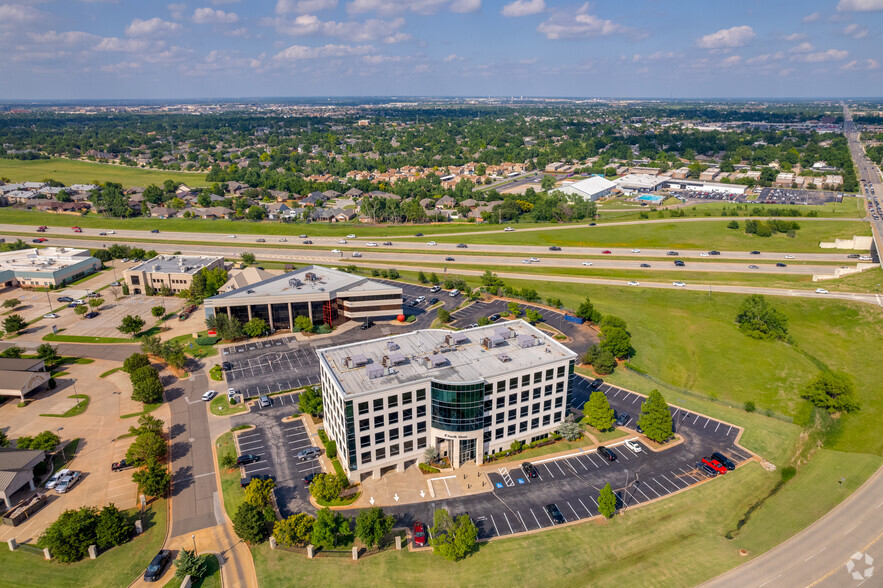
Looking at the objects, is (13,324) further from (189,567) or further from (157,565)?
(189,567)

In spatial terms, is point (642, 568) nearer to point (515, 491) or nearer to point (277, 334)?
point (515, 491)

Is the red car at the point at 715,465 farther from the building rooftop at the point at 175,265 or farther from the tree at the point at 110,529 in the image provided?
the building rooftop at the point at 175,265

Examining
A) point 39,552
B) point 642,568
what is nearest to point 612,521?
point 642,568

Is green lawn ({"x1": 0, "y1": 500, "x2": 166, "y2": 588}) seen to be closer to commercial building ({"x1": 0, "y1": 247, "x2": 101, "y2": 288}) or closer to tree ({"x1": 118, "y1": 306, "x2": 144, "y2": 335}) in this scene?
tree ({"x1": 118, "y1": 306, "x2": 144, "y2": 335})

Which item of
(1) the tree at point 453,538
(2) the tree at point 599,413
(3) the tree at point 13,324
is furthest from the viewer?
(3) the tree at point 13,324

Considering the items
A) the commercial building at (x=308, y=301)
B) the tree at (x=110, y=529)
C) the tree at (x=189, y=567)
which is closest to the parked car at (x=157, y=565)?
the tree at (x=189, y=567)

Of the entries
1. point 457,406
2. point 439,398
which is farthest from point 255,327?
point 457,406
